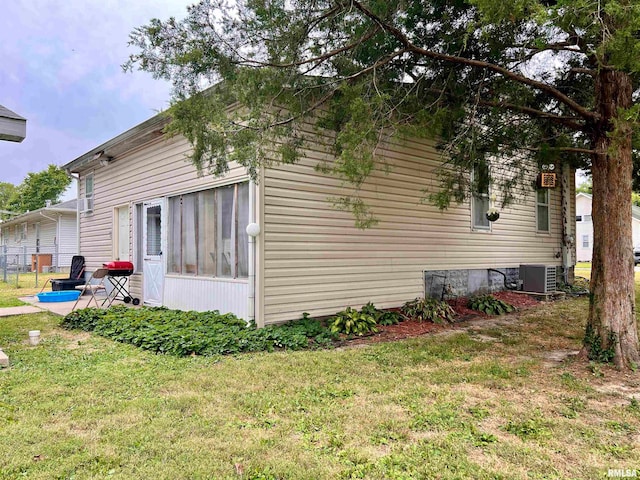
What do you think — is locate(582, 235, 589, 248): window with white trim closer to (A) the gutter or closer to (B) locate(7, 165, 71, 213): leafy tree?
(A) the gutter

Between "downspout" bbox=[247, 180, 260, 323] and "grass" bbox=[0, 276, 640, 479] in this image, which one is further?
"downspout" bbox=[247, 180, 260, 323]

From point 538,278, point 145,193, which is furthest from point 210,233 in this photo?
point 538,278

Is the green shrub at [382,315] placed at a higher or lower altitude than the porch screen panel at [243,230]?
lower

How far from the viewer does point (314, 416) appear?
297 cm

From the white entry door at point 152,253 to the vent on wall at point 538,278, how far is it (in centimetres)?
789

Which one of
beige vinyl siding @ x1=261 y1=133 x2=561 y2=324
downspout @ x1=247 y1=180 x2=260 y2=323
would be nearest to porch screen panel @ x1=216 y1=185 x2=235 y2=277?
downspout @ x1=247 y1=180 x2=260 y2=323

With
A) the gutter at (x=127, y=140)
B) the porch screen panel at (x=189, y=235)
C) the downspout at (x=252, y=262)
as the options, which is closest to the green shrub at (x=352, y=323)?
the downspout at (x=252, y=262)

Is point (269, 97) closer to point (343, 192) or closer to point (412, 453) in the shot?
point (343, 192)

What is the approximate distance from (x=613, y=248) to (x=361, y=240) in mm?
3388

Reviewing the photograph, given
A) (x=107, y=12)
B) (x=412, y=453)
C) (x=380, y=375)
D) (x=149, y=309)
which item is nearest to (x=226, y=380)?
(x=380, y=375)

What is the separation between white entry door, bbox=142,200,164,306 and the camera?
7.72 m

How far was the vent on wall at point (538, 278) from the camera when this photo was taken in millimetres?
9414

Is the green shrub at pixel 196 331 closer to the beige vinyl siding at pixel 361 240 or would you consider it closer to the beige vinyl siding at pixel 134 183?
the beige vinyl siding at pixel 361 240

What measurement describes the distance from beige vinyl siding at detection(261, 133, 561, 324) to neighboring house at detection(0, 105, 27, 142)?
2788 millimetres
